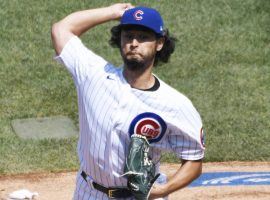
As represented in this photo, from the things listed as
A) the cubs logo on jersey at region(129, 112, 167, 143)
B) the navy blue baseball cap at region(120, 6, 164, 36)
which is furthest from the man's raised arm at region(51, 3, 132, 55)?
the cubs logo on jersey at region(129, 112, 167, 143)

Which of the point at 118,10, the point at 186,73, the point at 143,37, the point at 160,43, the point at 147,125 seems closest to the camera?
the point at 147,125

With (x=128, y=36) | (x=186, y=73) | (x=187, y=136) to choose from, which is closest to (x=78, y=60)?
(x=128, y=36)

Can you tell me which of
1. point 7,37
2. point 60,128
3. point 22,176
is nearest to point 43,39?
point 7,37

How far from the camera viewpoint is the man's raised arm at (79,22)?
5543 mm

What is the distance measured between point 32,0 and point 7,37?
70.4 inches

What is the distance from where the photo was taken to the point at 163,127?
17.1 feet

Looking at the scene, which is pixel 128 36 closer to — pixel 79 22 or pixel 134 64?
pixel 134 64

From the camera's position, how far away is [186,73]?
1254 centimetres

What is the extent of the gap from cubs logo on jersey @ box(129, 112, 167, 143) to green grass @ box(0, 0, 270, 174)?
439 centimetres

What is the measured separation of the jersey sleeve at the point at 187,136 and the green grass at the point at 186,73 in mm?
4377

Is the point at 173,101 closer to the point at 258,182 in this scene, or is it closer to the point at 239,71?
the point at 258,182

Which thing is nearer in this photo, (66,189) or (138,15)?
(138,15)

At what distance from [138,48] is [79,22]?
25.3 inches

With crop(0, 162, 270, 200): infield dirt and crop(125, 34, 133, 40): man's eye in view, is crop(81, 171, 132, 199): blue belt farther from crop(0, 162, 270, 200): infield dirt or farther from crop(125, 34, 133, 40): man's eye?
crop(0, 162, 270, 200): infield dirt
